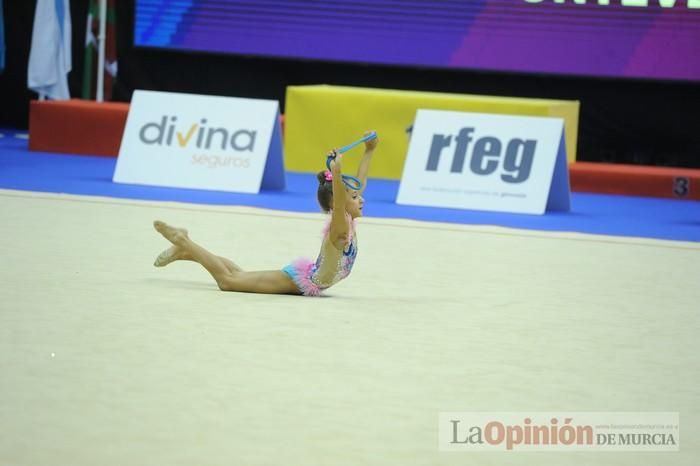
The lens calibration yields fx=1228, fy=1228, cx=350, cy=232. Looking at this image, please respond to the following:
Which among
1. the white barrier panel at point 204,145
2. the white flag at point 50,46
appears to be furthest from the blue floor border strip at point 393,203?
the white flag at point 50,46

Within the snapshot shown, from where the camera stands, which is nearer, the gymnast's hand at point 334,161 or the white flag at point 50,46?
the gymnast's hand at point 334,161

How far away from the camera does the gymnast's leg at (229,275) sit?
571 cm

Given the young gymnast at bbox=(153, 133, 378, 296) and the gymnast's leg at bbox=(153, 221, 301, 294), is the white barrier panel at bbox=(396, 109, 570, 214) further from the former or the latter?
the gymnast's leg at bbox=(153, 221, 301, 294)

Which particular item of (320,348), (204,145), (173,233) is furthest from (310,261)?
(204,145)

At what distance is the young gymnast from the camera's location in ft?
18.0

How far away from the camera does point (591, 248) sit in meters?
7.81

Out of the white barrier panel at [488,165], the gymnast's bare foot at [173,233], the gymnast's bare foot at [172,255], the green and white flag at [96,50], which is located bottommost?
the green and white flag at [96,50]

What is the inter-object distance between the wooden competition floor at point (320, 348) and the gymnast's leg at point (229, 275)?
75mm

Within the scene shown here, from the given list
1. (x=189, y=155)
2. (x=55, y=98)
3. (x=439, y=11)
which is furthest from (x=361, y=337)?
(x=55, y=98)

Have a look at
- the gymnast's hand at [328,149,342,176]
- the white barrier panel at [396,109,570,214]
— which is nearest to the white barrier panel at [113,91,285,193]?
the white barrier panel at [396,109,570,214]

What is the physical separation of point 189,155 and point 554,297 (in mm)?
5075

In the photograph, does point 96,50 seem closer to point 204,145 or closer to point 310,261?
point 204,145

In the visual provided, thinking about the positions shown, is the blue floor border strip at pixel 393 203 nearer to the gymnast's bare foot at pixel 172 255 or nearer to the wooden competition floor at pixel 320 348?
the wooden competition floor at pixel 320 348

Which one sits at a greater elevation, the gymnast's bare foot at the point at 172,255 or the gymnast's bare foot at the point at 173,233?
the gymnast's bare foot at the point at 173,233
